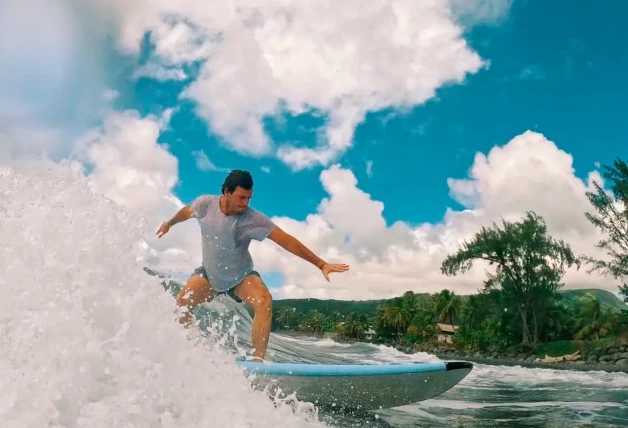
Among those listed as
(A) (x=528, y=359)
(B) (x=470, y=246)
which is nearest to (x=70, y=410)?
(A) (x=528, y=359)

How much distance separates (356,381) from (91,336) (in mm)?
2666

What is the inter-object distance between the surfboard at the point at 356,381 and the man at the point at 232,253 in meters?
0.58

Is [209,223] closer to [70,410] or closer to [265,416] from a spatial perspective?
[265,416]

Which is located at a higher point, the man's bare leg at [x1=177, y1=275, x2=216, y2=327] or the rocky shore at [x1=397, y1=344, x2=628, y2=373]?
the man's bare leg at [x1=177, y1=275, x2=216, y2=327]

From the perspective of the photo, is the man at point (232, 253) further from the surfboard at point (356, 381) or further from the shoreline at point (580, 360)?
the shoreline at point (580, 360)

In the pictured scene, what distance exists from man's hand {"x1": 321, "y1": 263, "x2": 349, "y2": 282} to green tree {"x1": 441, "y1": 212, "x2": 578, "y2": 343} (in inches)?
1463

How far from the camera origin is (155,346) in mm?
3004

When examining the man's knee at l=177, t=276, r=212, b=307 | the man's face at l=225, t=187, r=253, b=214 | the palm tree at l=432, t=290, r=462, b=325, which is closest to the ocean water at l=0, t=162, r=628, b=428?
the man's knee at l=177, t=276, r=212, b=307

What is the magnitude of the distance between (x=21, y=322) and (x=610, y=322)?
4796 centimetres

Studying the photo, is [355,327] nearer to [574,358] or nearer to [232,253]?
[574,358]

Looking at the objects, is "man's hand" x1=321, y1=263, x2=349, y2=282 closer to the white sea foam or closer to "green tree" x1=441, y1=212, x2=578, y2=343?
the white sea foam

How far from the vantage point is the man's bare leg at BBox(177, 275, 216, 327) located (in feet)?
17.4

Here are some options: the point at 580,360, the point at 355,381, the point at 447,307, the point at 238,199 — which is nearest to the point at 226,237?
the point at 238,199

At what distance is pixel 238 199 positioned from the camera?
16.5 feet
